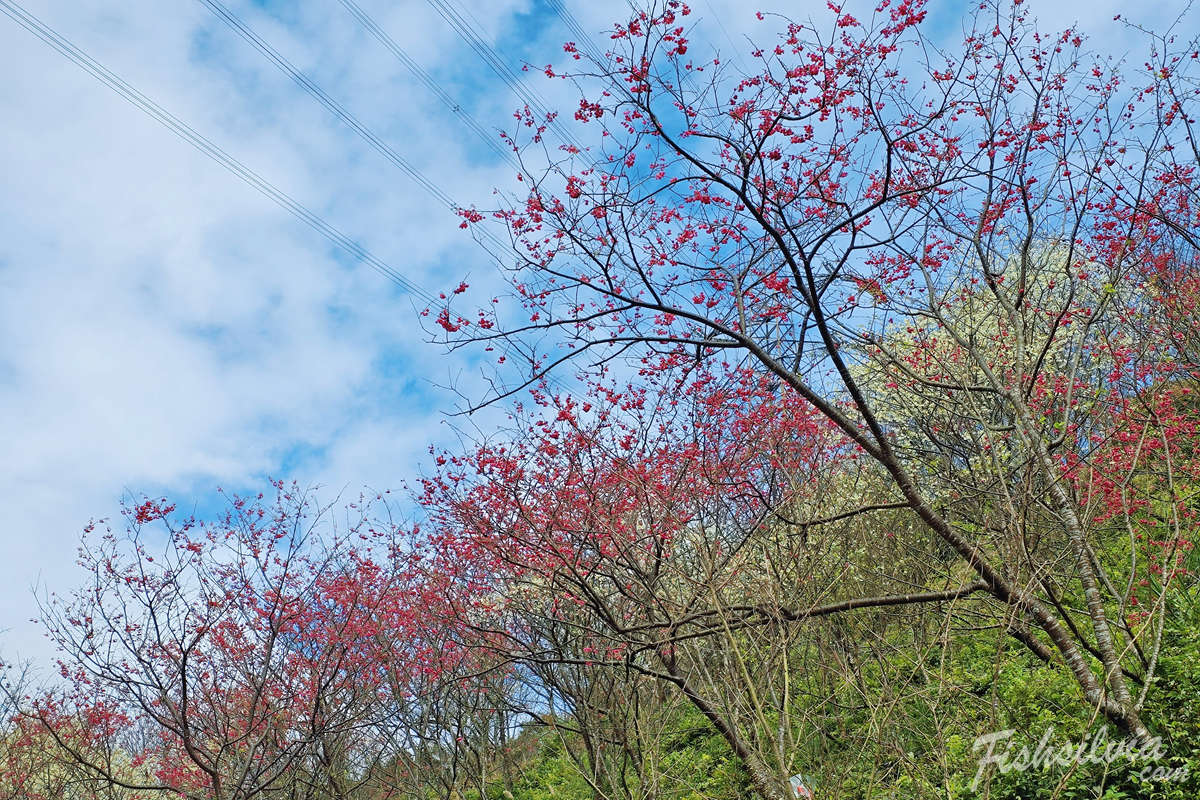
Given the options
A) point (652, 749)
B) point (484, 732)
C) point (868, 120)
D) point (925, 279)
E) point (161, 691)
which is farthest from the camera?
point (484, 732)

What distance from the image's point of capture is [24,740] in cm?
1235

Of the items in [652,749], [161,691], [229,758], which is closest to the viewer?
[652,749]

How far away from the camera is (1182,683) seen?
574cm

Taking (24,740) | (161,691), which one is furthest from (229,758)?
(24,740)

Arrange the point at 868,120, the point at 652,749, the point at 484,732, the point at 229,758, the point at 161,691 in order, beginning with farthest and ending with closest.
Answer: the point at 484,732, the point at 229,758, the point at 161,691, the point at 868,120, the point at 652,749

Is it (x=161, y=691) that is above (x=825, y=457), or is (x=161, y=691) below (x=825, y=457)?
below

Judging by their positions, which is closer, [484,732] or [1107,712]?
[1107,712]

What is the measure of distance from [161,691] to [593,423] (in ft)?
15.2

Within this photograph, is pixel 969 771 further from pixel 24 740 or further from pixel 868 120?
pixel 24 740

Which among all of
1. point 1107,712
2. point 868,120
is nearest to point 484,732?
point 1107,712

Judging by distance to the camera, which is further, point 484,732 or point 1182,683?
point 484,732

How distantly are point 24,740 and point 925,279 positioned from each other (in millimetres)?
13889

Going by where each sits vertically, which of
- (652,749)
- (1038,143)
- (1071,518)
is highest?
(1038,143)

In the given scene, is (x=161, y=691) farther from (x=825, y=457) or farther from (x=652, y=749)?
(x=825, y=457)
